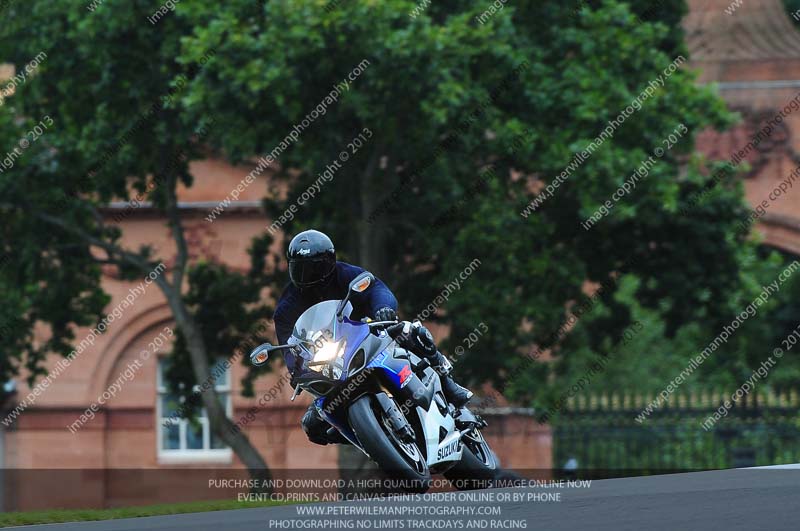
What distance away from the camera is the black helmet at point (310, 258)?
948 centimetres

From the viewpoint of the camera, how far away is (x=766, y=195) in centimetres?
2709

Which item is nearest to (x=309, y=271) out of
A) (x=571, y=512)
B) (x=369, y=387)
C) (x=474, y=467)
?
(x=369, y=387)

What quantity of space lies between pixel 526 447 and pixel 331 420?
18.6m

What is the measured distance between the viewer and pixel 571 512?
27.0 feet

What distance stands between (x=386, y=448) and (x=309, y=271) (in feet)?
4.14

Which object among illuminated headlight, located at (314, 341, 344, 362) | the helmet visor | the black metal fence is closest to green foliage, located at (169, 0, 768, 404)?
the black metal fence

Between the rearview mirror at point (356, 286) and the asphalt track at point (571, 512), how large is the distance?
3.86 feet

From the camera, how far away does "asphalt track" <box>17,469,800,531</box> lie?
768 centimetres

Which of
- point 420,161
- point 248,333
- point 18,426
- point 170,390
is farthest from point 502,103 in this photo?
point 18,426

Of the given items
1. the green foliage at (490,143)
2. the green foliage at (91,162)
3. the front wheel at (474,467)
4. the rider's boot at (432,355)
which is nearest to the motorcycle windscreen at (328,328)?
the rider's boot at (432,355)

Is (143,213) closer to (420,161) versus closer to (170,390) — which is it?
(170,390)

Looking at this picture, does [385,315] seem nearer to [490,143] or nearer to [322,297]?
[322,297]

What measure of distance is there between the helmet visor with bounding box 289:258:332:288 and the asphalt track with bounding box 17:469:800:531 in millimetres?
1417

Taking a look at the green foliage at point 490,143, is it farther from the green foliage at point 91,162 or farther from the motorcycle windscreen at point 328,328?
the motorcycle windscreen at point 328,328
